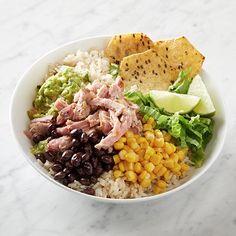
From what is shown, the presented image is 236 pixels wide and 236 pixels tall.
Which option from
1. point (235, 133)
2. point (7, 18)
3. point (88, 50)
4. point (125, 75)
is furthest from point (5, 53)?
point (235, 133)

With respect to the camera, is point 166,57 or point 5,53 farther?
point 5,53

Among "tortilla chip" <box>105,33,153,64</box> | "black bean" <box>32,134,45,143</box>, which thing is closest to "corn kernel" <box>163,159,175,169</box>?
"black bean" <box>32,134,45,143</box>

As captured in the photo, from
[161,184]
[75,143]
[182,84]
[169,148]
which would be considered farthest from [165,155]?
[182,84]

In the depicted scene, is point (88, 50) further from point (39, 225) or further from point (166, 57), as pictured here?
point (39, 225)

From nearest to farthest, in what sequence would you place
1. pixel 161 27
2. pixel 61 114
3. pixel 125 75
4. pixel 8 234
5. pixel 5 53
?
pixel 8 234 → pixel 61 114 → pixel 125 75 → pixel 5 53 → pixel 161 27

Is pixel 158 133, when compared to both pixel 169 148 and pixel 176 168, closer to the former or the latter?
pixel 169 148

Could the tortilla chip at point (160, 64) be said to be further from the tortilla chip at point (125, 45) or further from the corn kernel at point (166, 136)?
the corn kernel at point (166, 136)

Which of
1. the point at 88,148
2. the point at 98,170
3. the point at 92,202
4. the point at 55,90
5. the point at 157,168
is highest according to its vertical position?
the point at 55,90

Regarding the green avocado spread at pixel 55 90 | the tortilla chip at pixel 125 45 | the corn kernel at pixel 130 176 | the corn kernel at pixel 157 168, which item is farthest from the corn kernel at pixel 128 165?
the tortilla chip at pixel 125 45
